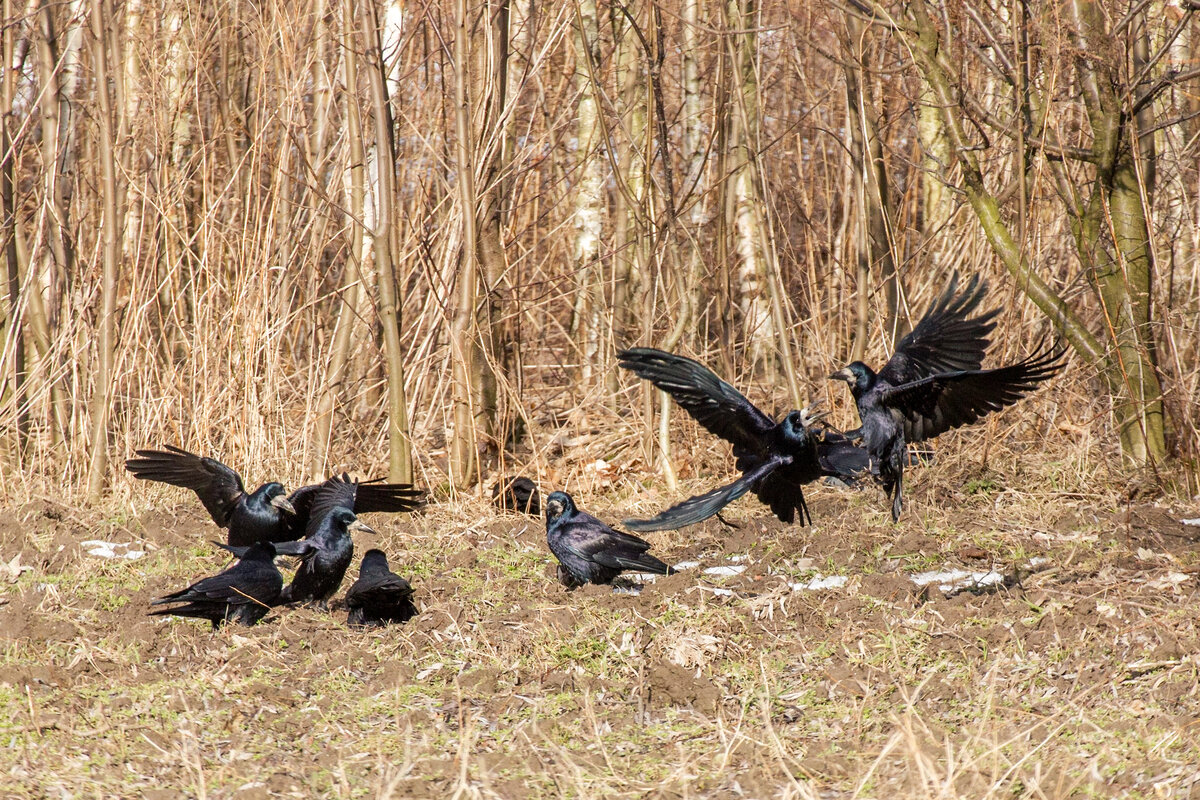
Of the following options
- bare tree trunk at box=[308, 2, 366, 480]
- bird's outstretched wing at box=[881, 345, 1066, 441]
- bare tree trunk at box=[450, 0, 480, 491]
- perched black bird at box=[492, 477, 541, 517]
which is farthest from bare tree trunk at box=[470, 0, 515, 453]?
bird's outstretched wing at box=[881, 345, 1066, 441]

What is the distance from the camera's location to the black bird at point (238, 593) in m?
4.45

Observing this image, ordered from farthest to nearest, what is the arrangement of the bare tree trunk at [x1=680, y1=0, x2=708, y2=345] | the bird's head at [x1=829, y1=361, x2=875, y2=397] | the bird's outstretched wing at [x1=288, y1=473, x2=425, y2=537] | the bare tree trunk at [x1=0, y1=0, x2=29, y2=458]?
the bare tree trunk at [x1=680, y1=0, x2=708, y2=345] < the bare tree trunk at [x1=0, y1=0, x2=29, y2=458] < the bird's outstretched wing at [x1=288, y1=473, x2=425, y2=537] < the bird's head at [x1=829, y1=361, x2=875, y2=397]

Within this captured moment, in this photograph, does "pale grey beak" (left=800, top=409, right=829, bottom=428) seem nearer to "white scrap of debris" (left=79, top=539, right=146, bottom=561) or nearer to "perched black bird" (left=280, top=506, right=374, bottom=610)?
"perched black bird" (left=280, top=506, right=374, bottom=610)

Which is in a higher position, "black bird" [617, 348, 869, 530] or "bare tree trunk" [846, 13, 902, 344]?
"bare tree trunk" [846, 13, 902, 344]

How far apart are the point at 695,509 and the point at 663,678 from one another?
0.70 metres

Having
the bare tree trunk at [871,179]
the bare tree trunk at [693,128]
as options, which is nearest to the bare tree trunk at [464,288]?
the bare tree trunk at [871,179]

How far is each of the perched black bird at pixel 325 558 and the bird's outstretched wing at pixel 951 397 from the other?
2.23 meters

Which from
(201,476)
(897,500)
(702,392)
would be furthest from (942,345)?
(201,476)

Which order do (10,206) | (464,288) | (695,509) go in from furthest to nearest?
(10,206)
(464,288)
(695,509)

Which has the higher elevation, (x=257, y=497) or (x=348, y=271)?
(x=348, y=271)

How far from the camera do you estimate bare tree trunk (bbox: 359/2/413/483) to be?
250 inches

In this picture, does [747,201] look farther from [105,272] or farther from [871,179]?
[105,272]

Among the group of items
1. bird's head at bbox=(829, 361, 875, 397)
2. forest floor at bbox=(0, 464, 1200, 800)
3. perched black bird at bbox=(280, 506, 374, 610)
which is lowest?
forest floor at bbox=(0, 464, 1200, 800)

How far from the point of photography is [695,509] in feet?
14.3
